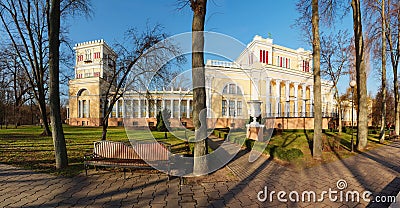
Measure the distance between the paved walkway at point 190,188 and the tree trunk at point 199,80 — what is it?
1085 mm

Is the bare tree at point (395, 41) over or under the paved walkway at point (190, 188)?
over

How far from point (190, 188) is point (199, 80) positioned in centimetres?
288

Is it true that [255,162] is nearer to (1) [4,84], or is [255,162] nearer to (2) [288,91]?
(1) [4,84]

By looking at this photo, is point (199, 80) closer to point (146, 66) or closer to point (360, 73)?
point (146, 66)

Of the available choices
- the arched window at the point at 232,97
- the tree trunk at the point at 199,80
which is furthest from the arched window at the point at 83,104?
the tree trunk at the point at 199,80

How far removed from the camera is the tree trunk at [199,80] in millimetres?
5715

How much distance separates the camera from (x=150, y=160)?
5699mm

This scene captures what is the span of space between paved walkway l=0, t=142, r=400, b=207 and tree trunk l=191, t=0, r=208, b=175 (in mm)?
1085

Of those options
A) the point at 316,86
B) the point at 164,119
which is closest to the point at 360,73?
the point at 316,86

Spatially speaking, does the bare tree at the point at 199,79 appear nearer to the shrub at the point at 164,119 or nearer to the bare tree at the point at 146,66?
the bare tree at the point at 146,66

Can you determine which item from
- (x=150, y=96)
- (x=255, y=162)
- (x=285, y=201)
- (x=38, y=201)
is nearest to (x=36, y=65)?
(x=150, y=96)

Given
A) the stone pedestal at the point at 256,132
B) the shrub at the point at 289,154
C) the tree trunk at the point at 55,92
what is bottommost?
the shrub at the point at 289,154

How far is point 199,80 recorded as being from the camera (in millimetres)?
5801

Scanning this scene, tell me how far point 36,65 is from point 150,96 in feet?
36.5
